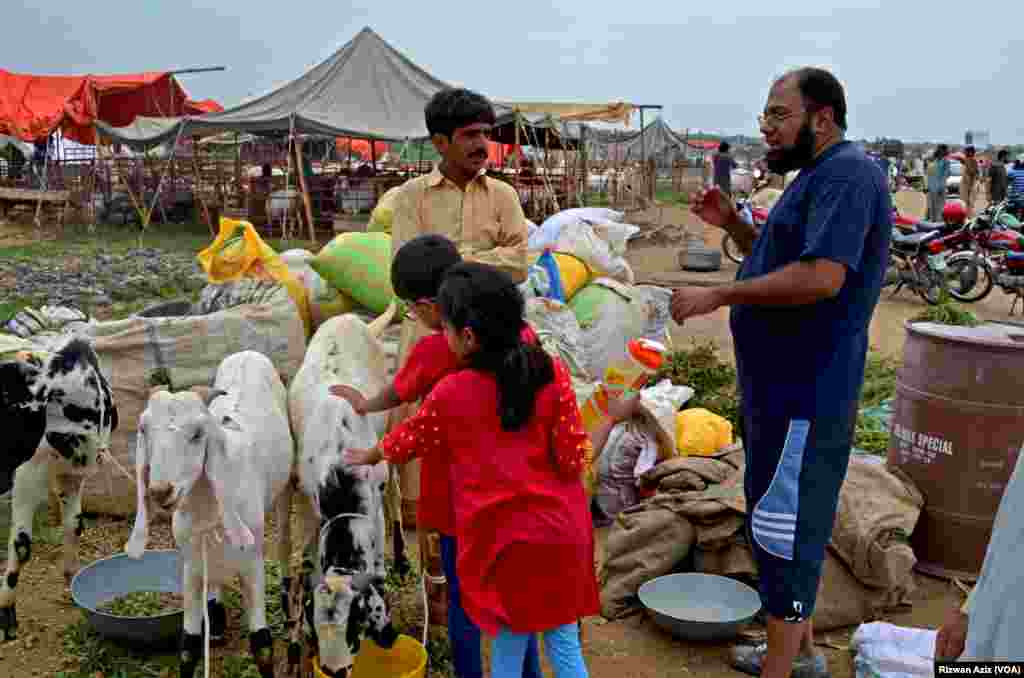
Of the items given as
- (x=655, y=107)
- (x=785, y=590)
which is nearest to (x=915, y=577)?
(x=785, y=590)

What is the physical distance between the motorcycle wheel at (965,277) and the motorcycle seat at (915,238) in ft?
1.21

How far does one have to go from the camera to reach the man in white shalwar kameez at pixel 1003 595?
50.9 inches

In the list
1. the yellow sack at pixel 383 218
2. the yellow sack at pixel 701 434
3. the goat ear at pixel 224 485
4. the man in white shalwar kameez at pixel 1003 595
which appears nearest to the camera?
the man in white shalwar kameez at pixel 1003 595

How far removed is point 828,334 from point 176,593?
2710mm

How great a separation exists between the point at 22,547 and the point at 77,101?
52.9 feet

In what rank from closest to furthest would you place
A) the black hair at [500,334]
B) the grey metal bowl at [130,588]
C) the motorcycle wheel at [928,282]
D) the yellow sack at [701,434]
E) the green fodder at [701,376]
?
the black hair at [500,334], the grey metal bowl at [130,588], the yellow sack at [701,434], the green fodder at [701,376], the motorcycle wheel at [928,282]

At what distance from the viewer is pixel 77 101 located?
17.0 m

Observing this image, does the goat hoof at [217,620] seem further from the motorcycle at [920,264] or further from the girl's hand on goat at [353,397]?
the motorcycle at [920,264]

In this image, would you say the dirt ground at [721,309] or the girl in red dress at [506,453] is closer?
the girl in red dress at [506,453]

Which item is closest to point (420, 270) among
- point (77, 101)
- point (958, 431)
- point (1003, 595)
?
point (1003, 595)

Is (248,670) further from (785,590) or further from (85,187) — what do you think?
(85,187)

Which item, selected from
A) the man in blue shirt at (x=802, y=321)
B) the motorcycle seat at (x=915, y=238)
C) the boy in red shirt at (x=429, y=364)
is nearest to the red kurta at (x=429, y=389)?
the boy in red shirt at (x=429, y=364)

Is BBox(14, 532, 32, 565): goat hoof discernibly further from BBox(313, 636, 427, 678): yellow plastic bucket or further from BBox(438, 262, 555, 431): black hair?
BBox(438, 262, 555, 431): black hair

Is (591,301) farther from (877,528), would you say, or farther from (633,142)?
(633,142)
